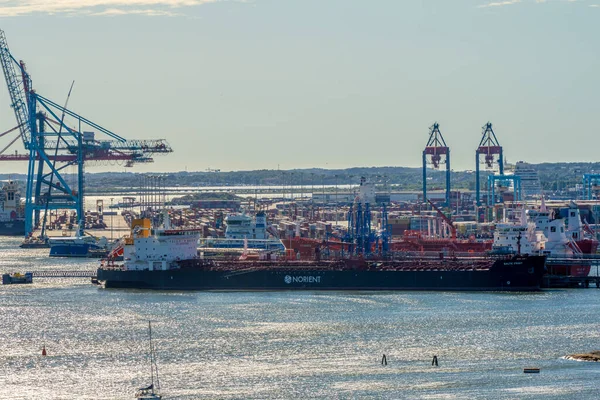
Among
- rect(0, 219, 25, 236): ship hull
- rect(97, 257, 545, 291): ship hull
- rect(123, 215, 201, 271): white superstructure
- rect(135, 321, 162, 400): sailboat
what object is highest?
rect(0, 219, 25, 236): ship hull

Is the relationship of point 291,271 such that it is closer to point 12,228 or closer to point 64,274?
point 64,274

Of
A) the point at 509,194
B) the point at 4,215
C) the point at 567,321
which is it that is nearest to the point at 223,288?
the point at 567,321

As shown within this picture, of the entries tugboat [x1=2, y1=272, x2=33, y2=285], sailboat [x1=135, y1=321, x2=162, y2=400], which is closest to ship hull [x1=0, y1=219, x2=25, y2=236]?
tugboat [x1=2, y1=272, x2=33, y2=285]

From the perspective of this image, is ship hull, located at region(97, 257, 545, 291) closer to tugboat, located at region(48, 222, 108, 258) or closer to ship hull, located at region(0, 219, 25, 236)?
tugboat, located at region(48, 222, 108, 258)

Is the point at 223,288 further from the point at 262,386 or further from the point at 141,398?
the point at 141,398

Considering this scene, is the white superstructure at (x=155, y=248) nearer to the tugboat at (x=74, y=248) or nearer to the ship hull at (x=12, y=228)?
the tugboat at (x=74, y=248)

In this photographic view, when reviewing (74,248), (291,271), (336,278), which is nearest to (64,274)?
(291,271)
